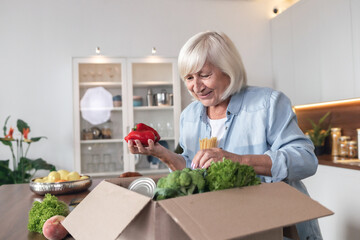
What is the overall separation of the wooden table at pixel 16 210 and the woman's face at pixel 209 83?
75 cm

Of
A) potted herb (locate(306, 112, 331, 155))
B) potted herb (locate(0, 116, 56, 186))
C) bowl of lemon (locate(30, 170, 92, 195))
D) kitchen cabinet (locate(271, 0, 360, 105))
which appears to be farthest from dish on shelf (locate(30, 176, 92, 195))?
potted herb (locate(306, 112, 331, 155))

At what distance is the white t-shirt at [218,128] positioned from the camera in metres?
1.45

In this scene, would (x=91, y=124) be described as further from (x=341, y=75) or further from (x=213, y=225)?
(x=213, y=225)

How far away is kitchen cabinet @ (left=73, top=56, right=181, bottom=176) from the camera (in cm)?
385

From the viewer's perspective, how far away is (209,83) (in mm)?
1379

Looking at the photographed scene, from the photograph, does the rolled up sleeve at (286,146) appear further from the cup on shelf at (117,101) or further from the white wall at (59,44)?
the white wall at (59,44)

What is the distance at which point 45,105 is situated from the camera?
4.05 metres

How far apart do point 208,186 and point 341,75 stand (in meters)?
2.92

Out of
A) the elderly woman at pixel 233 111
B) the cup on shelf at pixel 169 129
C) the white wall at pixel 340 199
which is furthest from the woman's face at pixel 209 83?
the cup on shelf at pixel 169 129

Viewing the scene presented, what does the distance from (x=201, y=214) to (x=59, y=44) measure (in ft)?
13.1

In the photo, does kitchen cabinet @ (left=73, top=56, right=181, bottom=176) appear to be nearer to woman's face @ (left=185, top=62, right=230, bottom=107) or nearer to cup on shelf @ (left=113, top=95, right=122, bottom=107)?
cup on shelf @ (left=113, top=95, right=122, bottom=107)

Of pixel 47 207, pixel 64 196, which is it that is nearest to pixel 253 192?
pixel 47 207

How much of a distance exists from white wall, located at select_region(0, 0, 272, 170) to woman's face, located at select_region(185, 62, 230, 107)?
2.79m

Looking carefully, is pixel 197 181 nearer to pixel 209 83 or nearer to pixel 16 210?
pixel 209 83
